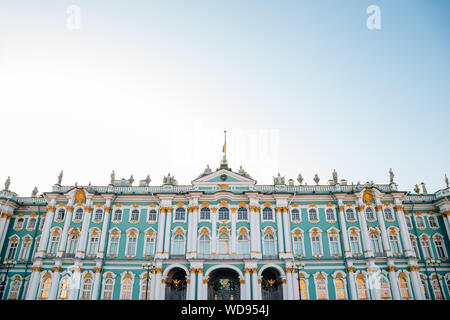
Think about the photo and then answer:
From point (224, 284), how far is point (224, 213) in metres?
8.99

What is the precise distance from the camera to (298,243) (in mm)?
41000

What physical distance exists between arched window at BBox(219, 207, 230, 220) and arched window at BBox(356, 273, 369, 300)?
17.7 m

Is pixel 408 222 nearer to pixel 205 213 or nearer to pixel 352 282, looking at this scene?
pixel 352 282

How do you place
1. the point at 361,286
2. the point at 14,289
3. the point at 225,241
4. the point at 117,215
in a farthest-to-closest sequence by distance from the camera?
the point at 117,215 < the point at 225,241 < the point at 14,289 < the point at 361,286

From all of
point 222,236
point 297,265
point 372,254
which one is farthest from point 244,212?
point 372,254

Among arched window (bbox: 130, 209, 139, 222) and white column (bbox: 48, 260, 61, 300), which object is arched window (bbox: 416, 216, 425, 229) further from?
white column (bbox: 48, 260, 61, 300)

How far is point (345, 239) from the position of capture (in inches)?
1596


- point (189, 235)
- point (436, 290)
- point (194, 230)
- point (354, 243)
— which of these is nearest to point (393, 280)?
point (354, 243)

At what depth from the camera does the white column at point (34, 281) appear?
3819 centimetres

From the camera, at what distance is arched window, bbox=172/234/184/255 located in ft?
132

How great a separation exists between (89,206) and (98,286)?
10.5 m

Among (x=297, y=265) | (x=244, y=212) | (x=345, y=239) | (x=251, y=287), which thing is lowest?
(x=251, y=287)

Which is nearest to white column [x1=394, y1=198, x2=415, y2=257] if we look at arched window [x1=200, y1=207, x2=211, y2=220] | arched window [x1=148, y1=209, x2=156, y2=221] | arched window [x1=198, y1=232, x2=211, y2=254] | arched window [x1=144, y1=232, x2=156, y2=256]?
arched window [x1=198, y1=232, x2=211, y2=254]
